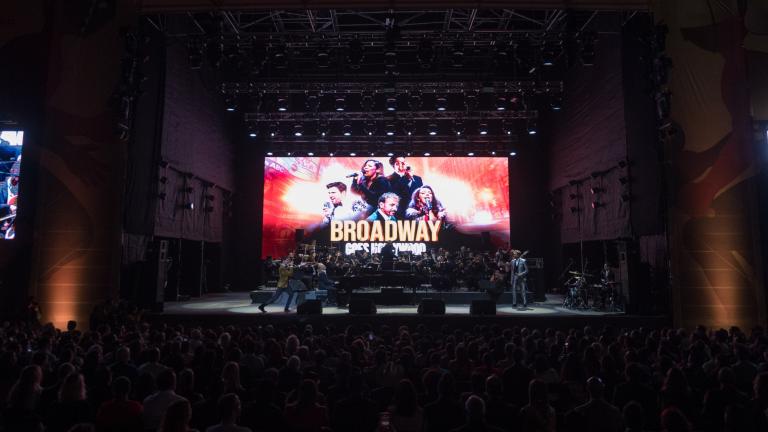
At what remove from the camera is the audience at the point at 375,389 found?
414 cm

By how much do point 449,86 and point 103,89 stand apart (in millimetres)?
11783

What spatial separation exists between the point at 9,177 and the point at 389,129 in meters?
14.3

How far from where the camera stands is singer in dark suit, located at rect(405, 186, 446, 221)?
2339 centimetres

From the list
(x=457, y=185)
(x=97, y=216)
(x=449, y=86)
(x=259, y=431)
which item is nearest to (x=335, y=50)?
(x=449, y=86)

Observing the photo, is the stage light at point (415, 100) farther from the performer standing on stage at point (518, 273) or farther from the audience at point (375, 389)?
the audience at point (375, 389)

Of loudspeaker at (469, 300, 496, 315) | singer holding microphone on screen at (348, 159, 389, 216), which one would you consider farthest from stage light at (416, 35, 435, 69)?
singer holding microphone on screen at (348, 159, 389, 216)

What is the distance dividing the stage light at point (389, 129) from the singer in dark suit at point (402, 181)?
4.65ft

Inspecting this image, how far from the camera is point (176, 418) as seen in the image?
11.0 ft

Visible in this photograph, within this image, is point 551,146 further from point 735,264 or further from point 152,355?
point 152,355

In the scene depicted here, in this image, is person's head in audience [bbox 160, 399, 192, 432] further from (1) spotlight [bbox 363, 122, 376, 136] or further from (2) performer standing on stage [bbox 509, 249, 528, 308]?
(1) spotlight [bbox 363, 122, 376, 136]

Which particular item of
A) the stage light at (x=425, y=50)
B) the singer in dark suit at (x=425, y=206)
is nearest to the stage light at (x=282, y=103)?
the stage light at (x=425, y=50)

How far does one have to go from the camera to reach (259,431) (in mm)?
4191

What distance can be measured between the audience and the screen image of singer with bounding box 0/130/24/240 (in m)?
6.56

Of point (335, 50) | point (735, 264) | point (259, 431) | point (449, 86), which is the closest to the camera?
point (259, 431)
